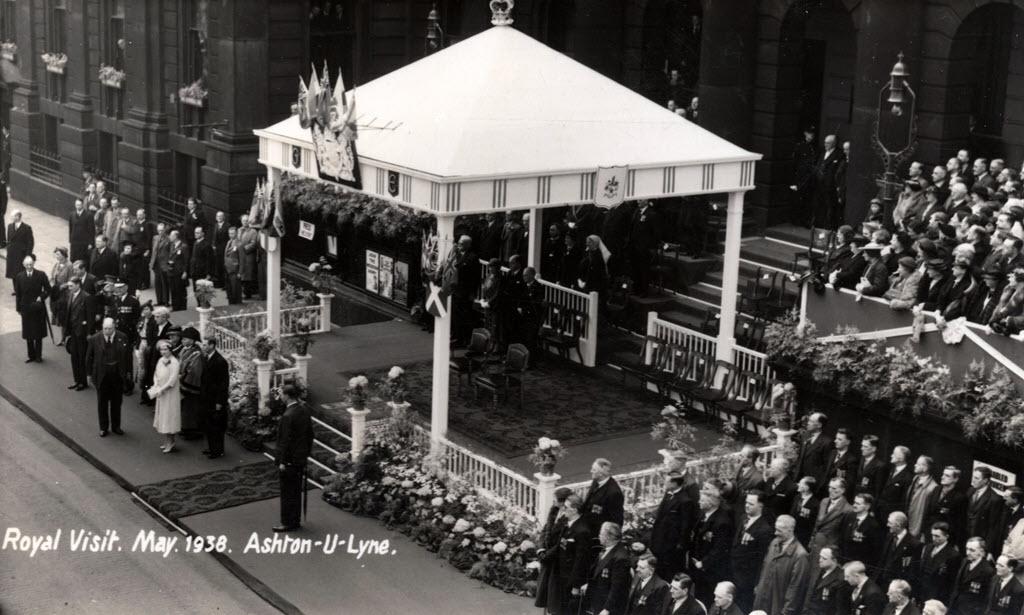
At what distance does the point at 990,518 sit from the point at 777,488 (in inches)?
88.3

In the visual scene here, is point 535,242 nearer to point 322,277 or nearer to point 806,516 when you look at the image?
point 322,277

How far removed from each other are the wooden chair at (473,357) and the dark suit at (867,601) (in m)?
10.0

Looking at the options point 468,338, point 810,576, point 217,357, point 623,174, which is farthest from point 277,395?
point 810,576

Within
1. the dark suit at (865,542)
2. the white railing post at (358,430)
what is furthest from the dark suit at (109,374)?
the dark suit at (865,542)

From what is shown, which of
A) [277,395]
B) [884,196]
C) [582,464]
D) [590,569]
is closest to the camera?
[590,569]

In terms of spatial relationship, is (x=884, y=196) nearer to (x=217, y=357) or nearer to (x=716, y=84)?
(x=716, y=84)

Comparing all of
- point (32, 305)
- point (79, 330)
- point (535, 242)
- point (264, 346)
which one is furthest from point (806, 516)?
point (32, 305)

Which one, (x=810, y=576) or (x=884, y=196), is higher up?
(x=884, y=196)

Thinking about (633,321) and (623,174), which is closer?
(623,174)

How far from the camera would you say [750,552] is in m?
15.2

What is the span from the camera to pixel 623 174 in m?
20.8

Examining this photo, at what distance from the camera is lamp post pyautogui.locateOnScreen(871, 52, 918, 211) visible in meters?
24.8

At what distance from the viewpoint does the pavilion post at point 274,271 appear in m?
23.8

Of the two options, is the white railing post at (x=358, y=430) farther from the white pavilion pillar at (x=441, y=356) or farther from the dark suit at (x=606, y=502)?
the dark suit at (x=606, y=502)
